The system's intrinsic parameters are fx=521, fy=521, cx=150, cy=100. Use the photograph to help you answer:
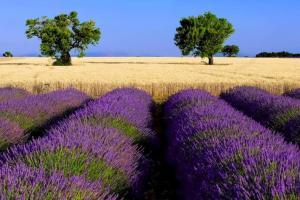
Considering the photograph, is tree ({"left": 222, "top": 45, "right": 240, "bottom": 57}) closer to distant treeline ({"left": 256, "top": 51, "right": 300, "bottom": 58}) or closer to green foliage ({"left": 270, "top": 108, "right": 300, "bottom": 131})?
distant treeline ({"left": 256, "top": 51, "right": 300, "bottom": 58})

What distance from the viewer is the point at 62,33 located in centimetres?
4128

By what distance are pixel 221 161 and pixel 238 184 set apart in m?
0.74

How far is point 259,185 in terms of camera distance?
300 cm

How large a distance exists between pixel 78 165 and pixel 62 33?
3830 centimetres

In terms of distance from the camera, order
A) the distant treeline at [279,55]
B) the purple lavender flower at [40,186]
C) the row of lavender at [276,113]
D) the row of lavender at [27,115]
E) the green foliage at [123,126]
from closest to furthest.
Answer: the purple lavender flower at [40,186] < the green foliage at [123,126] < the row of lavender at [27,115] < the row of lavender at [276,113] < the distant treeline at [279,55]

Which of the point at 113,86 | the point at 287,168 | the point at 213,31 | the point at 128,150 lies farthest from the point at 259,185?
the point at 213,31

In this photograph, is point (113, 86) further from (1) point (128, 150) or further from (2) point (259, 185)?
(2) point (259, 185)

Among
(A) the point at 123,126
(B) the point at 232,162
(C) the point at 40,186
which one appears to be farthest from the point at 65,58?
(C) the point at 40,186

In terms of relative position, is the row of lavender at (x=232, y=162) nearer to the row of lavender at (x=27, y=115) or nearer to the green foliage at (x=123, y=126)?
the green foliage at (x=123, y=126)

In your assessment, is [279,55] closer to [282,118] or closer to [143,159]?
[282,118]

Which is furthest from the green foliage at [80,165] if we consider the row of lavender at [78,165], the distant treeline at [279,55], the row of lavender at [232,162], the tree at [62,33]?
the distant treeline at [279,55]

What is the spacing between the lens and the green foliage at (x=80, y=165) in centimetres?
381

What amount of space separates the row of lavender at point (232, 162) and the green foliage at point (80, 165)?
0.59 metres

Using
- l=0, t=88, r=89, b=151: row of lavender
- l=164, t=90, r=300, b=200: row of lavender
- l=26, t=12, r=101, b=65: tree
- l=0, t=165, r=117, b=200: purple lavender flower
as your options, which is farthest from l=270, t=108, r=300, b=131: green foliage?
l=26, t=12, r=101, b=65: tree
